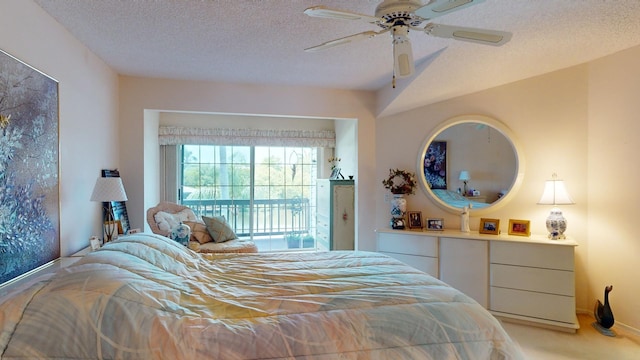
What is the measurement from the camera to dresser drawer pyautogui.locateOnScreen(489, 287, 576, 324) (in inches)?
112

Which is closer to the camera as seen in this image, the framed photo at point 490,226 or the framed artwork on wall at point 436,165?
the framed photo at point 490,226

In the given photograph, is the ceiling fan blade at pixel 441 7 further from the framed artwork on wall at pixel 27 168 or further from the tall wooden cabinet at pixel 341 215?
the tall wooden cabinet at pixel 341 215

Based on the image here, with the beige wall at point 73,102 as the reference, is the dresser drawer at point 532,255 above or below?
below

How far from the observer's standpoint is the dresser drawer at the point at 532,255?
2875mm

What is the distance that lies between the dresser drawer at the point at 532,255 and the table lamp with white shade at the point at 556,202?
17cm

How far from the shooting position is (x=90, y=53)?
2.78 m

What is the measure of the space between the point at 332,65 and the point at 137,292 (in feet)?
8.44

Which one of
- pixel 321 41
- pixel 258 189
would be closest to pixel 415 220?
pixel 321 41

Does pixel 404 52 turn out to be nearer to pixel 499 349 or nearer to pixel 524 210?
pixel 499 349

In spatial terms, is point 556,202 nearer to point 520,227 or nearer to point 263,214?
point 520,227

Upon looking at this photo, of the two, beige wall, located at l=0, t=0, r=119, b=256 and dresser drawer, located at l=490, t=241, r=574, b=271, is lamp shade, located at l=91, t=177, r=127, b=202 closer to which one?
beige wall, located at l=0, t=0, r=119, b=256

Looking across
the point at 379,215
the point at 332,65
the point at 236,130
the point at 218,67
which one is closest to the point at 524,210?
the point at 379,215

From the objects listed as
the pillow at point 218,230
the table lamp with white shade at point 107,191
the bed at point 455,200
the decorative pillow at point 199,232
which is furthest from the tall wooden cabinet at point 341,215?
the table lamp with white shade at point 107,191

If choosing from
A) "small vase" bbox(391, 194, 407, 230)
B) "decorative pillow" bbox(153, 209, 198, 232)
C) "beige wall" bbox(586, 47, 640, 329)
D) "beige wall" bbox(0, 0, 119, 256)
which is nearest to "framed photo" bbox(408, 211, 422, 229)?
"small vase" bbox(391, 194, 407, 230)
